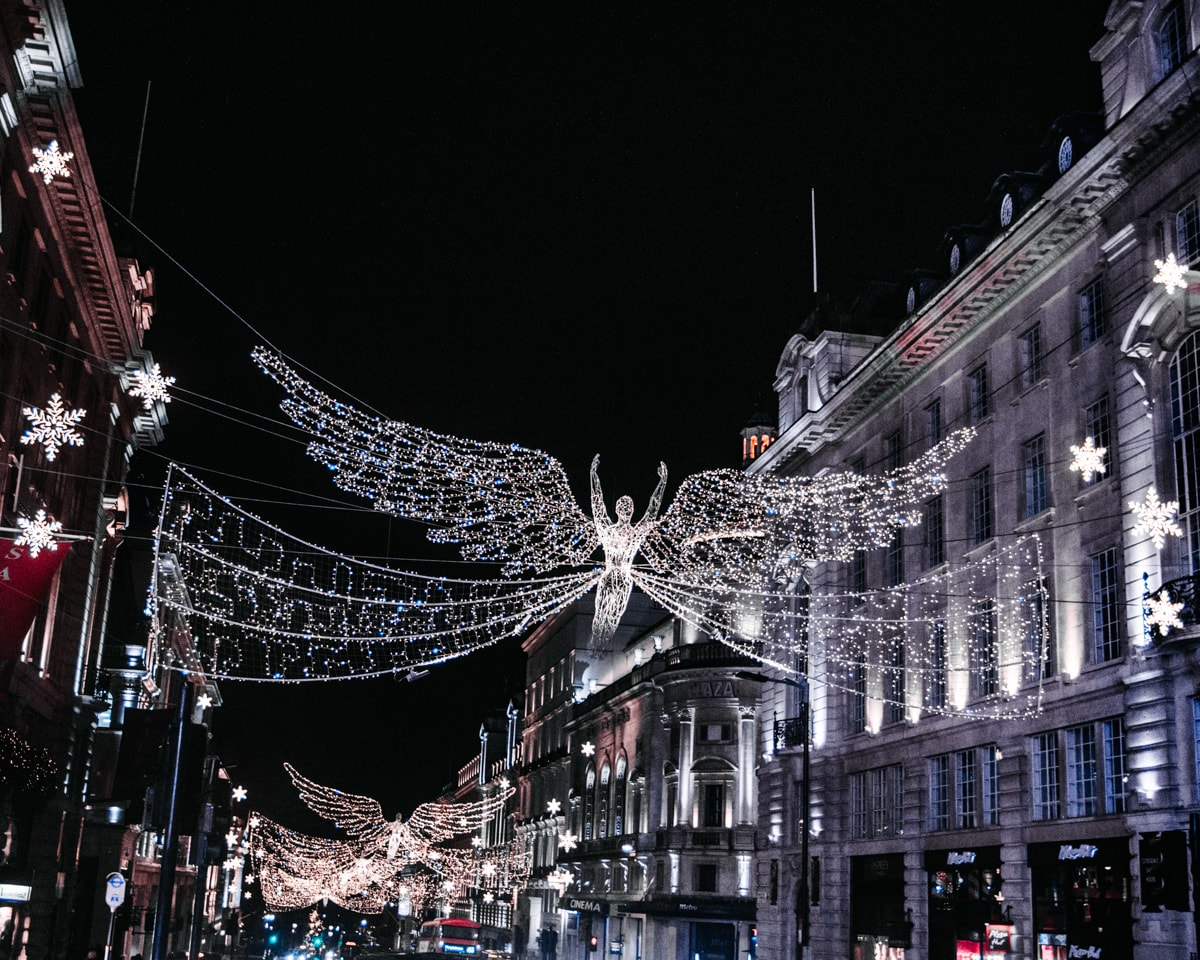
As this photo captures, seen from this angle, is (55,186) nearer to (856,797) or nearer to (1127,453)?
(1127,453)

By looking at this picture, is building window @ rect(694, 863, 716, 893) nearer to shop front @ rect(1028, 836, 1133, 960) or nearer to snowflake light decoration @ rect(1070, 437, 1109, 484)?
shop front @ rect(1028, 836, 1133, 960)

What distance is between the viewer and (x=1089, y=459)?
25.9 metres

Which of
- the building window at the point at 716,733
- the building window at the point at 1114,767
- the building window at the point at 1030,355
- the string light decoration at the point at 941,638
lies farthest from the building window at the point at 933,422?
the building window at the point at 716,733

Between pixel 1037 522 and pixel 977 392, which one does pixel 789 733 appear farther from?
pixel 1037 522

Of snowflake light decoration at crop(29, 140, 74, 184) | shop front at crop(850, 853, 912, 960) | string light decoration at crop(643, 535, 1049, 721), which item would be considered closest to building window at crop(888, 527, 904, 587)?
string light decoration at crop(643, 535, 1049, 721)

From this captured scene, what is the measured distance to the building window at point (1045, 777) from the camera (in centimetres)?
2764

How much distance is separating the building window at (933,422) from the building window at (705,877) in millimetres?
26610

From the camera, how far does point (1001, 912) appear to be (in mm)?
28578

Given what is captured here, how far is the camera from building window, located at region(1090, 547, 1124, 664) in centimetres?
2584

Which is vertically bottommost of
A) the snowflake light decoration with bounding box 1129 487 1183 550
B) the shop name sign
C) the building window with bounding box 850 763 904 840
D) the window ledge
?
the building window with bounding box 850 763 904 840

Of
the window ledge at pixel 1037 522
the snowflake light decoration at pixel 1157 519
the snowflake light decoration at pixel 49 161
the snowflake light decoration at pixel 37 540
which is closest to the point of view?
the snowflake light decoration at pixel 37 540

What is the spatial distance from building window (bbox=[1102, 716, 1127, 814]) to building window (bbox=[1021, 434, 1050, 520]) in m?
5.38

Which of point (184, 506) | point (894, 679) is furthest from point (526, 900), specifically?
point (894, 679)

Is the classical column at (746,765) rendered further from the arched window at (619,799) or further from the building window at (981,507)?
the building window at (981,507)
